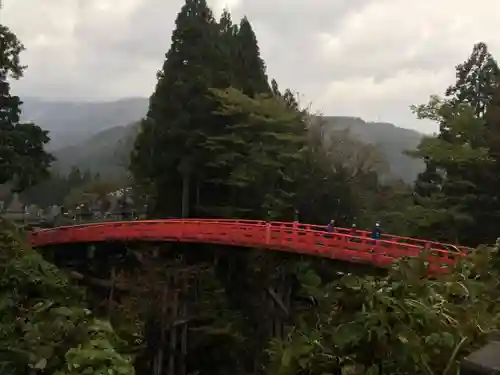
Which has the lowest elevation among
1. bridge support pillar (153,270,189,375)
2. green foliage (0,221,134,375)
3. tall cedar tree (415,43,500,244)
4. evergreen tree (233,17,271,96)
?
bridge support pillar (153,270,189,375)

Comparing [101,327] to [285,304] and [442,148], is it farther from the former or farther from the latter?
[442,148]

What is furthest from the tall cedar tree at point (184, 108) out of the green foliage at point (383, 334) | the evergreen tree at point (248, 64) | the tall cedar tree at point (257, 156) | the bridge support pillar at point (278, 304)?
the green foliage at point (383, 334)

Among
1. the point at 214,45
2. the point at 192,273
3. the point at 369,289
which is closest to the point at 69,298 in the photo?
the point at 192,273

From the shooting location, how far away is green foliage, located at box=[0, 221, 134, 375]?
8109mm

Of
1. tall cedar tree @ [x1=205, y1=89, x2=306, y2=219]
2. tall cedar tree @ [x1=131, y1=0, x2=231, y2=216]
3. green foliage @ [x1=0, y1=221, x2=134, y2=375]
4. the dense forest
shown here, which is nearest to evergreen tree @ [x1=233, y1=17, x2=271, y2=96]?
the dense forest

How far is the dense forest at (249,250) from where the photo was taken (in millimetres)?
4148

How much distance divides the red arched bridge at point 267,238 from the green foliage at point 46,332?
6146 millimetres

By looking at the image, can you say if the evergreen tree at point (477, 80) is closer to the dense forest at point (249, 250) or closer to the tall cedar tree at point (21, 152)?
the dense forest at point (249, 250)

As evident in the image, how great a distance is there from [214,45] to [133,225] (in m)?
9.51

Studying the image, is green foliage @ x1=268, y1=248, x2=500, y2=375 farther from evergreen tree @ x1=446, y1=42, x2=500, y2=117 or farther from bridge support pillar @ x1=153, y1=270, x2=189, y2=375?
evergreen tree @ x1=446, y1=42, x2=500, y2=117

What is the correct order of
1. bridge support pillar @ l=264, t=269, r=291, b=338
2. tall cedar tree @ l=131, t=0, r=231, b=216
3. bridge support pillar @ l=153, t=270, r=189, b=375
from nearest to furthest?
bridge support pillar @ l=264, t=269, r=291, b=338
bridge support pillar @ l=153, t=270, r=189, b=375
tall cedar tree @ l=131, t=0, r=231, b=216

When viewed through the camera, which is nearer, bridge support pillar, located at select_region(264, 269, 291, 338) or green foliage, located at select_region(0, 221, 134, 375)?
green foliage, located at select_region(0, 221, 134, 375)

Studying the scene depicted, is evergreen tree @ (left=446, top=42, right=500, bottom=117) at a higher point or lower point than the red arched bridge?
higher

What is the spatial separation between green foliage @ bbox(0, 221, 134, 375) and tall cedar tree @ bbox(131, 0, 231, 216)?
41.0ft
